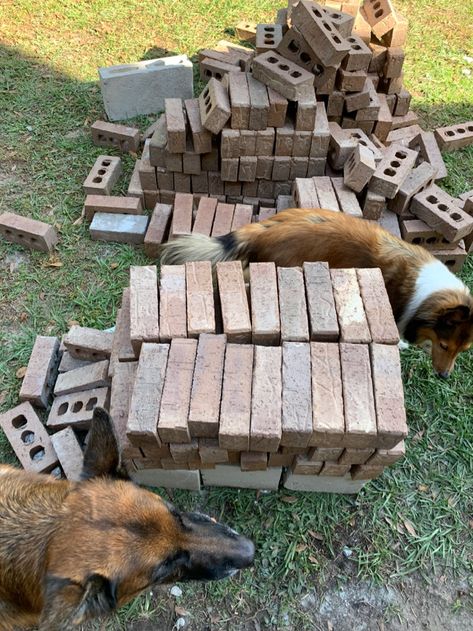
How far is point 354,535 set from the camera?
11.8 feet

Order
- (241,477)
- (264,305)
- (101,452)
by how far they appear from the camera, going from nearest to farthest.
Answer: (101,452), (264,305), (241,477)

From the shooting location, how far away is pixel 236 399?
282 cm

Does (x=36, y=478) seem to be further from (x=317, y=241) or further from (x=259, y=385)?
(x=317, y=241)

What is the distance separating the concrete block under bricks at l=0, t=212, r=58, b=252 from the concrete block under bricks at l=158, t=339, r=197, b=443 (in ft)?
8.99

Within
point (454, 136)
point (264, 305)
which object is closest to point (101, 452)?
point (264, 305)

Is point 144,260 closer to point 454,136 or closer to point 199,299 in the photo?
point 199,299

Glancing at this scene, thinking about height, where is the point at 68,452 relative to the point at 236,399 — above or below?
below

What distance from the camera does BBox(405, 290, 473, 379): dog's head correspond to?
3.66 metres

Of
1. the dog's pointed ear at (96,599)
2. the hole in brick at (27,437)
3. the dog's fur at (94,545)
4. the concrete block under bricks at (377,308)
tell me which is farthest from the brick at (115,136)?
the dog's pointed ear at (96,599)

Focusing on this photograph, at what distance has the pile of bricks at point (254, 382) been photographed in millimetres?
2762

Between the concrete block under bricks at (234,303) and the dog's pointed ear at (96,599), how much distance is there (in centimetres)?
153

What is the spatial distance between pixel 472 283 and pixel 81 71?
20.3 feet

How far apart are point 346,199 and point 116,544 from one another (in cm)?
362

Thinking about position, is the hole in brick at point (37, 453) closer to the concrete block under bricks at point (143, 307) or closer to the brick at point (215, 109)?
the concrete block under bricks at point (143, 307)
